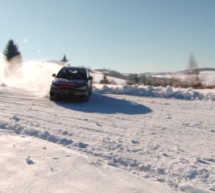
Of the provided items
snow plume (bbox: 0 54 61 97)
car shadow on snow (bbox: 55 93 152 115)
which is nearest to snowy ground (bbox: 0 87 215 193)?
car shadow on snow (bbox: 55 93 152 115)

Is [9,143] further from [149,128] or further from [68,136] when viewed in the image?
[149,128]

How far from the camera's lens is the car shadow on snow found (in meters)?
8.68

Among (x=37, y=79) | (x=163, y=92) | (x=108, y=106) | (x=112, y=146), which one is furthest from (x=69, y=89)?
(x=37, y=79)

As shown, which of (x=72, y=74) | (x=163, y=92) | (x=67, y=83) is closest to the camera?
(x=67, y=83)

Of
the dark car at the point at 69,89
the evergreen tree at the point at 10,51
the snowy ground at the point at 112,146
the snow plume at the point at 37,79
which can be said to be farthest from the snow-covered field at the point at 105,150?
the evergreen tree at the point at 10,51

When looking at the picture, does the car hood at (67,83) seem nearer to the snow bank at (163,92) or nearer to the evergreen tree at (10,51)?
the snow bank at (163,92)

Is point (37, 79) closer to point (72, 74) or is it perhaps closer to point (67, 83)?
point (72, 74)

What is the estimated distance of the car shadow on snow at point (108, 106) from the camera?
8.68 meters

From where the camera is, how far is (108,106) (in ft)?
31.7

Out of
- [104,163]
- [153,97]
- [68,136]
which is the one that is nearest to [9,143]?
[68,136]

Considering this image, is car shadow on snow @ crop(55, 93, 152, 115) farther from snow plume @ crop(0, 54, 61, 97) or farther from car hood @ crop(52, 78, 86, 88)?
snow plume @ crop(0, 54, 61, 97)

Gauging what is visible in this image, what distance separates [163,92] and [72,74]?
196 inches

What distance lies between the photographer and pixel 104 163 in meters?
4.02

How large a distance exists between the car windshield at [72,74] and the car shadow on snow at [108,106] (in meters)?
1.26
